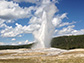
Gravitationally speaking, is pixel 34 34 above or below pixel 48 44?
above

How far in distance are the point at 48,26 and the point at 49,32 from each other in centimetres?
535

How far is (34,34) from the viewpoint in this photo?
13788cm

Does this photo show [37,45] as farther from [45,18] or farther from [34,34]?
[45,18]

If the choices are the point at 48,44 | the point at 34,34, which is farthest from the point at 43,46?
the point at 34,34

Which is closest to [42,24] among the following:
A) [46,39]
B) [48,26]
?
[48,26]

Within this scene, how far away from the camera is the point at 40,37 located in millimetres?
131125

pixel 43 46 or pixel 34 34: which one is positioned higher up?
pixel 34 34

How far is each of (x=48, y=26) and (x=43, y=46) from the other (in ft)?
56.9

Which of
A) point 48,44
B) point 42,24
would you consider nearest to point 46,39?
point 48,44

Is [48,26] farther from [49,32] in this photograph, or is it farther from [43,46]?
[43,46]

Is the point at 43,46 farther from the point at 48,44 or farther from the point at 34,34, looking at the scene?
the point at 34,34

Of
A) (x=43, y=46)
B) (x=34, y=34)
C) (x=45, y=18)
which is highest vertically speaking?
(x=45, y=18)

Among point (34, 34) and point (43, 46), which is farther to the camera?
point (34, 34)

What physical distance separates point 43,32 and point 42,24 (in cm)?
781
